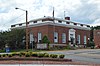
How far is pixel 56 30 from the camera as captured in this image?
68000 millimetres

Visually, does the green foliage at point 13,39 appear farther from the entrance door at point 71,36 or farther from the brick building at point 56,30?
the entrance door at point 71,36

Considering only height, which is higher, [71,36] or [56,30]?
[56,30]

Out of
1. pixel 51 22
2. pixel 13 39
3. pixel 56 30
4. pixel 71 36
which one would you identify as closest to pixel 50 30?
pixel 51 22

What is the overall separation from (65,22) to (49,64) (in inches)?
2185

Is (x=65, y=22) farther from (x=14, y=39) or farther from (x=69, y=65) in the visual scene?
(x=69, y=65)

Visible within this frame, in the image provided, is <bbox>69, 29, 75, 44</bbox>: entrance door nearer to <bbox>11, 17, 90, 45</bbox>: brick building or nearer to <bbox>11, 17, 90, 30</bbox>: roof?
<bbox>11, 17, 90, 45</bbox>: brick building

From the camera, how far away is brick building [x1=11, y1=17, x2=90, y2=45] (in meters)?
66.3

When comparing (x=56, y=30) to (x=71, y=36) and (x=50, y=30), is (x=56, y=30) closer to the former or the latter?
(x=50, y=30)

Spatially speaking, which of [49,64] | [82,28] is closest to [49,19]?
[82,28]

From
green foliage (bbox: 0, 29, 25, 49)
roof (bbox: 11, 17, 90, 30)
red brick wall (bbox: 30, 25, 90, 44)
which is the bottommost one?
green foliage (bbox: 0, 29, 25, 49)

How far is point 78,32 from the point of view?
77.1 meters

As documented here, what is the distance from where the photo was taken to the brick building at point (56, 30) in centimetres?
6631

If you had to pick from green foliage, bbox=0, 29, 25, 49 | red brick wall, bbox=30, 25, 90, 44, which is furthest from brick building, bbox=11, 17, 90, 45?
green foliage, bbox=0, 29, 25, 49

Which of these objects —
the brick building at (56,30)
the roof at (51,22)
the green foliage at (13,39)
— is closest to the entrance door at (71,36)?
the brick building at (56,30)
